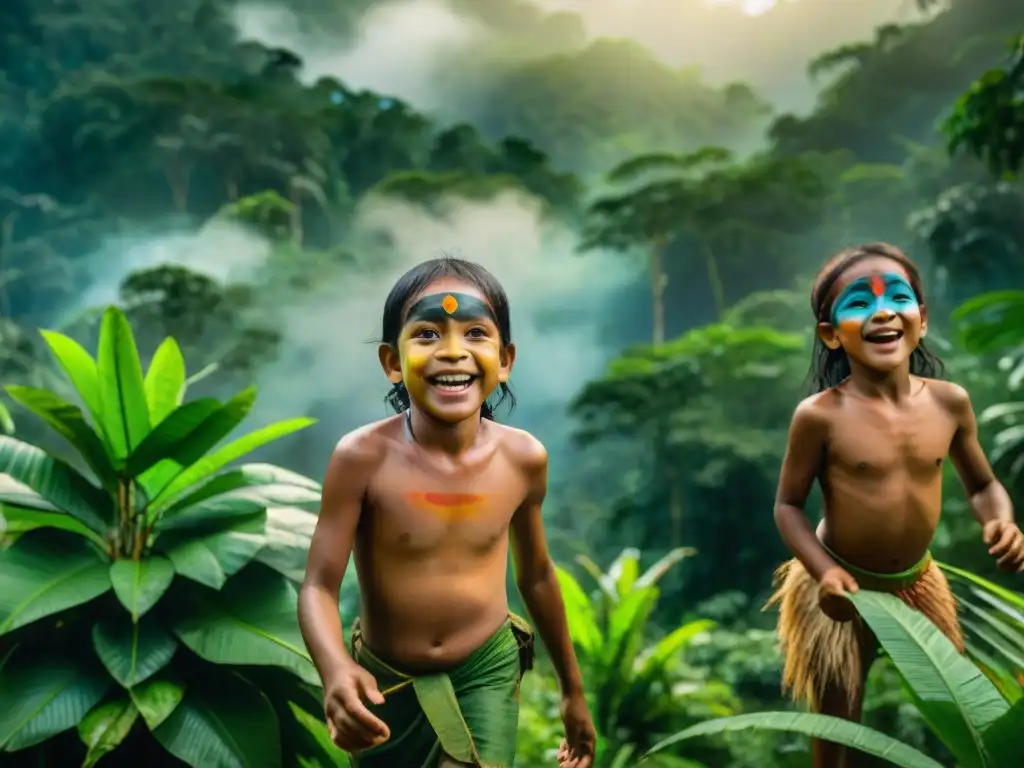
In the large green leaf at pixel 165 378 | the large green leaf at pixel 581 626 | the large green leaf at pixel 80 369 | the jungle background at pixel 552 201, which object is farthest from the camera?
the jungle background at pixel 552 201

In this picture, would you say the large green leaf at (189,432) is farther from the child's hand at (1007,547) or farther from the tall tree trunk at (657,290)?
the tall tree trunk at (657,290)

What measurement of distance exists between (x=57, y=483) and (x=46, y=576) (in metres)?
0.20

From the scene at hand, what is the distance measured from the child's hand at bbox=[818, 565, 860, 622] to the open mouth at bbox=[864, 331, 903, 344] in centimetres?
35

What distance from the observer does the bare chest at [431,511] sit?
1098 millimetres

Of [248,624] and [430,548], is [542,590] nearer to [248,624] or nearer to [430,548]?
[430,548]

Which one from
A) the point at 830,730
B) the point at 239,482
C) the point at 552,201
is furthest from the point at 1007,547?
the point at 552,201

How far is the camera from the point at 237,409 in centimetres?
178

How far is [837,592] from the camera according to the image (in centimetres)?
123

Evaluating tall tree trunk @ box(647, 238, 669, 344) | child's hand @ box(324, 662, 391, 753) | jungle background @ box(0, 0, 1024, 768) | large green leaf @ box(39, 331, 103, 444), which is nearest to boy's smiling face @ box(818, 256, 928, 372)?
child's hand @ box(324, 662, 391, 753)

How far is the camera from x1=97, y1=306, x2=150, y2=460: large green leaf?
1782 mm

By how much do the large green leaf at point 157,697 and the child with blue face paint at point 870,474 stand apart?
114 cm

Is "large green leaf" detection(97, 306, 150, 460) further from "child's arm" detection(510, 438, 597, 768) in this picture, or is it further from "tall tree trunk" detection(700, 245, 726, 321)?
"tall tree trunk" detection(700, 245, 726, 321)

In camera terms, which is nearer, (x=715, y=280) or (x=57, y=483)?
(x=57, y=483)

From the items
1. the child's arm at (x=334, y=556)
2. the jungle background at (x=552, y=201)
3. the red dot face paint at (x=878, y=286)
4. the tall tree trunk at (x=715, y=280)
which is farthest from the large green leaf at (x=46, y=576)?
the tall tree trunk at (x=715, y=280)
